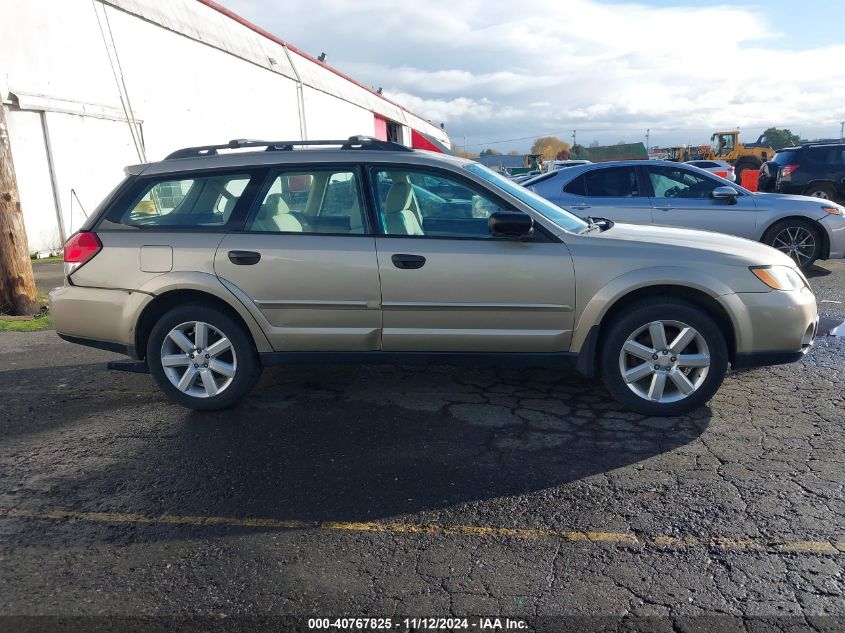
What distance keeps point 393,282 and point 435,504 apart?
1.58 metres

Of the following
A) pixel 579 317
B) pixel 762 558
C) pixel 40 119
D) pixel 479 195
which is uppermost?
pixel 40 119

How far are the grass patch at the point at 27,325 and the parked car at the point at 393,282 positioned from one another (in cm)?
316

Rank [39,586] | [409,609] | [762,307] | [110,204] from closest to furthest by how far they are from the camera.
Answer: [409,609] → [39,586] → [762,307] → [110,204]

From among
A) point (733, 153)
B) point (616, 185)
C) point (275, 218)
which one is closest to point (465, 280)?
point (275, 218)

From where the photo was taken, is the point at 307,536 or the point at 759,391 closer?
the point at 307,536

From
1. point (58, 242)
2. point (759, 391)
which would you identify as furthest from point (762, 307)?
point (58, 242)

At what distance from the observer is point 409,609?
2.66 metres

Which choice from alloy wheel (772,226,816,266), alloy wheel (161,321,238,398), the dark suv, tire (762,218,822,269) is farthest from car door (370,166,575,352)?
the dark suv

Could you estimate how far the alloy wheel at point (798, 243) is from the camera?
924 cm

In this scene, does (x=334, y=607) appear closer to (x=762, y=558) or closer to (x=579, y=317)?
(x=762, y=558)

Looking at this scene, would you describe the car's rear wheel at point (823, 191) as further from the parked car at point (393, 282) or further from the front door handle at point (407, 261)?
the front door handle at point (407, 261)

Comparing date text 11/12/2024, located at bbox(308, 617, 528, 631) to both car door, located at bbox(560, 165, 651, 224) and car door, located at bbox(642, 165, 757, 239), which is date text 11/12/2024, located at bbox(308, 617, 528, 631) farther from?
car door, located at bbox(642, 165, 757, 239)

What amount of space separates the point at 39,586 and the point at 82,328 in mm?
2381

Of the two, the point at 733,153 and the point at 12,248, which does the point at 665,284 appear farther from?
the point at 733,153
